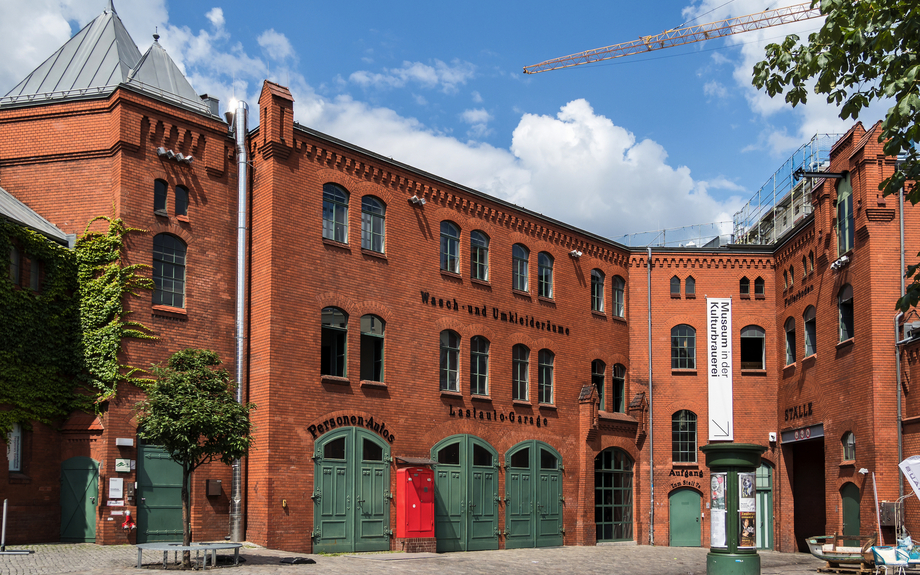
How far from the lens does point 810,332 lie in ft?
103

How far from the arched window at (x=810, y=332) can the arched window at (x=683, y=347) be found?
4.65m

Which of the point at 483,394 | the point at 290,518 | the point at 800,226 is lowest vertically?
the point at 290,518

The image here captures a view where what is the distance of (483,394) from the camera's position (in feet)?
95.8

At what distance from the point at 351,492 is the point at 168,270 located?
7.63 metres

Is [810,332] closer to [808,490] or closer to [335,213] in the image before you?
[808,490]

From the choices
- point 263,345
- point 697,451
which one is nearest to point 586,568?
point 263,345

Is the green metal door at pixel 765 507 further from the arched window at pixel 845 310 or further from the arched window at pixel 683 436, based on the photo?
the arched window at pixel 845 310

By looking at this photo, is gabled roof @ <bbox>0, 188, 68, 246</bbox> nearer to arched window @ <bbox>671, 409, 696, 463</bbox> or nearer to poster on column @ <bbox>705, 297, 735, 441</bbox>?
arched window @ <bbox>671, 409, 696, 463</bbox>

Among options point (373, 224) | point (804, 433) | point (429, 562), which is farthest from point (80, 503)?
point (804, 433)

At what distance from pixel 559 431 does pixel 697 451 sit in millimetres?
6127

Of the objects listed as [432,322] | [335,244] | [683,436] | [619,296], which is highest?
[335,244]

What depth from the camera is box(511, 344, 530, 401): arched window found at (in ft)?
99.5

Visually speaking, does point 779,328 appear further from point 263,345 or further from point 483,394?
point 263,345

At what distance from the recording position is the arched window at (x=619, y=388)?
34344 millimetres
